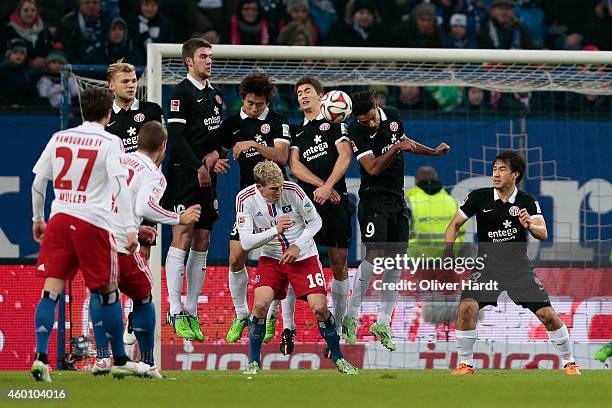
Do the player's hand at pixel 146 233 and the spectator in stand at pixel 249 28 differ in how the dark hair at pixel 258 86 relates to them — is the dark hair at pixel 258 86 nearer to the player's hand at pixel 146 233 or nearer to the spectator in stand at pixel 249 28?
the player's hand at pixel 146 233

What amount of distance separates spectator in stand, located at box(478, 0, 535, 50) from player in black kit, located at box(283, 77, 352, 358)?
24.7 ft

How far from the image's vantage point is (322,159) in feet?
41.3

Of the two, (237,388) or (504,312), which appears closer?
(237,388)

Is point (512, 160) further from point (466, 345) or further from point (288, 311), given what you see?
point (288, 311)

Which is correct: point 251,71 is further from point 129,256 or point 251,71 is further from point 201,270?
point 129,256

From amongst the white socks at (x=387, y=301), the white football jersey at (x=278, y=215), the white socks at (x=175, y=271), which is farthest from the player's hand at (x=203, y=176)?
the white socks at (x=387, y=301)

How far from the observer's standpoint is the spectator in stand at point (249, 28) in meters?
18.8

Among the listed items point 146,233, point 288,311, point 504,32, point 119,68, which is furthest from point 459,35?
point 146,233

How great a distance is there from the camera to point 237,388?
9.24 meters

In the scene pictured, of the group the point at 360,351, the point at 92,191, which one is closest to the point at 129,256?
the point at 92,191

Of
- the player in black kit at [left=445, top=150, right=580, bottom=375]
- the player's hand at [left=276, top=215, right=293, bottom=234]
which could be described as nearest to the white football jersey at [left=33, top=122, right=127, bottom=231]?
the player's hand at [left=276, top=215, right=293, bottom=234]

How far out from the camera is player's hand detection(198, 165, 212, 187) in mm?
12133

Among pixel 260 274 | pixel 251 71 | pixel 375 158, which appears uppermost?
pixel 251 71

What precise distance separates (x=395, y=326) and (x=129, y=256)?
16.5 feet
